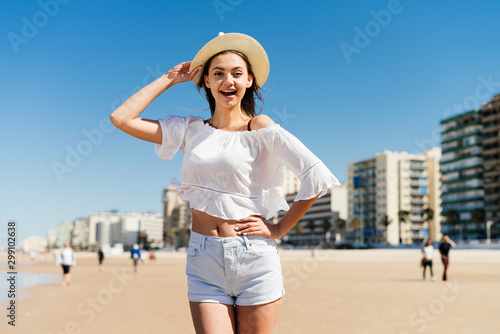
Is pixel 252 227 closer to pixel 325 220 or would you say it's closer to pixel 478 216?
pixel 478 216

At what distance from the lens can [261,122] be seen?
267cm

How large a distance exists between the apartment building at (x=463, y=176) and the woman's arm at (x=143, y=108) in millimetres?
106690

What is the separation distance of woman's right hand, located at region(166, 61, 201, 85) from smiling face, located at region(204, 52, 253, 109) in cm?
15

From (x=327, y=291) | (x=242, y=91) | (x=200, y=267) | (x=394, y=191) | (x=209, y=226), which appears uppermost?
(x=394, y=191)

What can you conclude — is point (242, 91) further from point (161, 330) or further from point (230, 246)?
point (161, 330)

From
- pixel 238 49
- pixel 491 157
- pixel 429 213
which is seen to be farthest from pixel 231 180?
pixel 429 213

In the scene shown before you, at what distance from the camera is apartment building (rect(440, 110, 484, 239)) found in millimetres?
105688

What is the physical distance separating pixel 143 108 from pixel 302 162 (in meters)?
0.88

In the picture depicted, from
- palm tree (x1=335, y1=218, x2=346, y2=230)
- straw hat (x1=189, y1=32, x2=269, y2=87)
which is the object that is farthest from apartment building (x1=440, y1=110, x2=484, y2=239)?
straw hat (x1=189, y1=32, x2=269, y2=87)

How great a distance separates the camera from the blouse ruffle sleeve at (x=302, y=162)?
8.43 ft

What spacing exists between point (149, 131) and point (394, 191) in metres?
132

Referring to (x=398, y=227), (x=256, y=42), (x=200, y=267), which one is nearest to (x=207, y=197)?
(x=200, y=267)

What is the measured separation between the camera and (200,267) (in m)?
2.48

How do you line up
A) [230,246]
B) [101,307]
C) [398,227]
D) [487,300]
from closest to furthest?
[230,246]
[101,307]
[487,300]
[398,227]
